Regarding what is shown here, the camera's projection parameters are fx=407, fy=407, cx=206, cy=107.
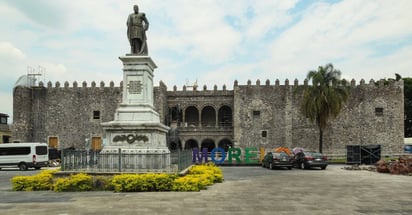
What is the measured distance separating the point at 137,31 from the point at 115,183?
567 centimetres

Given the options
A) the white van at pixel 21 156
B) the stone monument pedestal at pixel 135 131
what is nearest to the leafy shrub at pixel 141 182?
the stone monument pedestal at pixel 135 131

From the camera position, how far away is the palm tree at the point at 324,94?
108 feet

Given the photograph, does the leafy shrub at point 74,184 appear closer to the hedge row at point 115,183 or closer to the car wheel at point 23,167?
the hedge row at point 115,183

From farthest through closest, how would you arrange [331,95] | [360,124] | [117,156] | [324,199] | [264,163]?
[360,124]
[331,95]
[264,163]
[117,156]
[324,199]

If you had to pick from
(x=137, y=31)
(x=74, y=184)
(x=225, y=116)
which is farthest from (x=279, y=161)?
(x=225, y=116)

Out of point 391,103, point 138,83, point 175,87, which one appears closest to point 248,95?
point 175,87

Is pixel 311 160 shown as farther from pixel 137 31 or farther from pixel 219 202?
pixel 219 202

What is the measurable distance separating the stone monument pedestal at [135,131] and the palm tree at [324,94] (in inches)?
840

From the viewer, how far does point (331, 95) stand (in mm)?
32719

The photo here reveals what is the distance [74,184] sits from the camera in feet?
39.9

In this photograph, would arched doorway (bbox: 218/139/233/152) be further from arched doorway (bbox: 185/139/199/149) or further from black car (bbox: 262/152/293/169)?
black car (bbox: 262/152/293/169)

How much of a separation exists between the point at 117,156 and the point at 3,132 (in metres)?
40.2

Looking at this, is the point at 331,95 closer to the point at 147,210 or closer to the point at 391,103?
the point at 391,103

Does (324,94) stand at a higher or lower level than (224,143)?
higher
